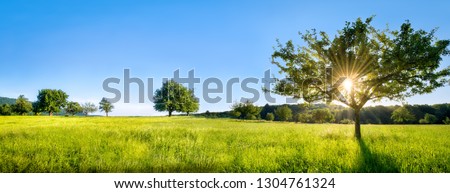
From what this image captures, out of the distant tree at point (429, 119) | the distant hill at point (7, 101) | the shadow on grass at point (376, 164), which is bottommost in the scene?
the distant tree at point (429, 119)

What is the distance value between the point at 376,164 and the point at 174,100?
2034 inches

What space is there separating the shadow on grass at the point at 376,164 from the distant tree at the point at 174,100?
4843 centimetres

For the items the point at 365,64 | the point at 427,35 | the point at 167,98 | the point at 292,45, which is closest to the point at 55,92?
the point at 167,98

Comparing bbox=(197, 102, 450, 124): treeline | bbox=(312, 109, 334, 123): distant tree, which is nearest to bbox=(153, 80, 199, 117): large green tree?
bbox=(197, 102, 450, 124): treeline

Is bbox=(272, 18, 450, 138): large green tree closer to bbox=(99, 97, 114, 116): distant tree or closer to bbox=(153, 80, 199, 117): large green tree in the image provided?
bbox=(153, 80, 199, 117): large green tree

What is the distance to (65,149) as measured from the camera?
26.0 feet

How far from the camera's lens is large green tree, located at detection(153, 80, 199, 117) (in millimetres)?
54875

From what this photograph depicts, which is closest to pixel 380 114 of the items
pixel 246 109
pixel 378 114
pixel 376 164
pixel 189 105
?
pixel 378 114

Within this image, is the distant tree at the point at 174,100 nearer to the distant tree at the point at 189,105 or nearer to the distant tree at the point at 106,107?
the distant tree at the point at 189,105

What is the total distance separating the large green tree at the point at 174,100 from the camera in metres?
54.9

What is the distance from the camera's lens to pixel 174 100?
184 feet

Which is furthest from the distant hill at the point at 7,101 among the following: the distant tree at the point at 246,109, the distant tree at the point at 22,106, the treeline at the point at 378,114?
the distant tree at the point at 246,109

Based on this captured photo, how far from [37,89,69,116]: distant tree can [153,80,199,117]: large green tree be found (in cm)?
2334

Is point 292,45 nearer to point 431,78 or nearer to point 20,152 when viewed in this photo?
point 431,78
